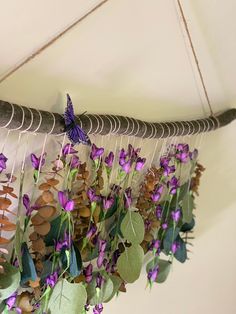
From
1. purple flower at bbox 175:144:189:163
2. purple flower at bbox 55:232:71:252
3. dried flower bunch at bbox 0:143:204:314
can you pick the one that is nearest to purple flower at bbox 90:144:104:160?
dried flower bunch at bbox 0:143:204:314

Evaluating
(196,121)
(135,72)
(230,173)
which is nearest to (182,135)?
(196,121)

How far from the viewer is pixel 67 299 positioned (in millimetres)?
537

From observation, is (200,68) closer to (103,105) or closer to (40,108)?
(103,105)

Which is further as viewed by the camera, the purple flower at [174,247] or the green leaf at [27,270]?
the purple flower at [174,247]

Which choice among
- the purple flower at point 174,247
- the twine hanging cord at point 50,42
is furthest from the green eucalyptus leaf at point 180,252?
the twine hanging cord at point 50,42

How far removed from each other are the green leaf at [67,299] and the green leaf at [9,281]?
2.7 inches

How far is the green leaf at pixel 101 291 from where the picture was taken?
61 centimetres

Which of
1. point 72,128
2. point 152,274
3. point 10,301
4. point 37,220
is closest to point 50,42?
point 72,128

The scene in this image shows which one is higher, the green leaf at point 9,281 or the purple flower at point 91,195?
the purple flower at point 91,195

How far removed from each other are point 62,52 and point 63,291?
12.3 inches

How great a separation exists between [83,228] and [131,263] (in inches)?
4.2

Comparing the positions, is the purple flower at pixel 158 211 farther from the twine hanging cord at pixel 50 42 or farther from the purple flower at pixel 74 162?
the twine hanging cord at pixel 50 42

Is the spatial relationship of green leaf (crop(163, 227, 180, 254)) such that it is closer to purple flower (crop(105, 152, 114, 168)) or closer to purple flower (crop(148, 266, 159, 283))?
purple flower (crop(148, 266, 159, 283))

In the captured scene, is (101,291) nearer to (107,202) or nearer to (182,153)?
(107,202)
